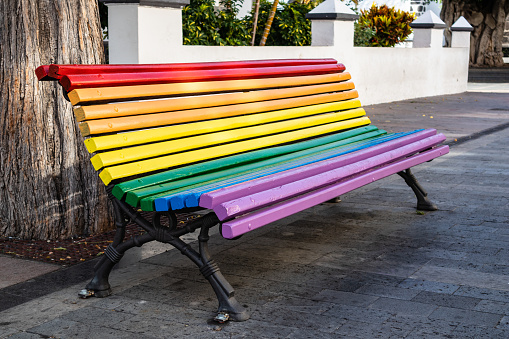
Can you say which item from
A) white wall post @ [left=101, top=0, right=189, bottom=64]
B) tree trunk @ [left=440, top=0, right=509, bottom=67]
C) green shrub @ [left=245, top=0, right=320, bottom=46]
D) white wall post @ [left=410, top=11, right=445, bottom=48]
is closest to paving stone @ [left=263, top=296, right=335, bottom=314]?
white wall post @ [left=101, top=0, right=189, bottom=64]

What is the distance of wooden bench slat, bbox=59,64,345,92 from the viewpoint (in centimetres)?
367

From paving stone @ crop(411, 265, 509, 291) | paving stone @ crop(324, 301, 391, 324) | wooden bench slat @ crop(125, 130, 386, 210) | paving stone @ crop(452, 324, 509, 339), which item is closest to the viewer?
paving stone @ crop(452, 324, 509, 339)

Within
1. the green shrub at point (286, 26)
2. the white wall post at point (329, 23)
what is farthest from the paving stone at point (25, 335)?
the green shrub at point (286, 26)

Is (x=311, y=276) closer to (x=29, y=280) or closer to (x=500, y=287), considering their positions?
(x=500, y=287)

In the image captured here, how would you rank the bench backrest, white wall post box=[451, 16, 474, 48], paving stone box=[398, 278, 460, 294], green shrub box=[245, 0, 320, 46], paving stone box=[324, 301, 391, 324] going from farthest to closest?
white wall post box=[451, 16, 474, 48], green shrub box=[245, 0, 320, 46], paving stone box=[398, 278, 460, 294], the bench backrest, paving stone box=[324, 301, 391, 324]

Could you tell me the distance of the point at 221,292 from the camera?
351 cm

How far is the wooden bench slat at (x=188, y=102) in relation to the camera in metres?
3.68

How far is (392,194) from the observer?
254 inches

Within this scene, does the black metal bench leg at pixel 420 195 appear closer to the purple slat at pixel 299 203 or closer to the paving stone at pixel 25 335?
the purple slat at pixel 299 203

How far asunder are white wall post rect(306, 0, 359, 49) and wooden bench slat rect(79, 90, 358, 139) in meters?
7.89

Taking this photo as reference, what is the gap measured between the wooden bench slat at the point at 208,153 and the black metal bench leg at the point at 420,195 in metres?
0.65

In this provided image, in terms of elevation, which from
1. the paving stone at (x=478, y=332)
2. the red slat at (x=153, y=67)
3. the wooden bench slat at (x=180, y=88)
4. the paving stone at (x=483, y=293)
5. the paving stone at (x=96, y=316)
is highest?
the red slat at (x=153, y=67)

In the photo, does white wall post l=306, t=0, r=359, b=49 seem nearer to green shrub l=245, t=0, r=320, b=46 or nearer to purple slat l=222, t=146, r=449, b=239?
green shrub l=245, t=0, r=320, b=46

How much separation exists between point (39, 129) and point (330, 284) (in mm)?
2169
